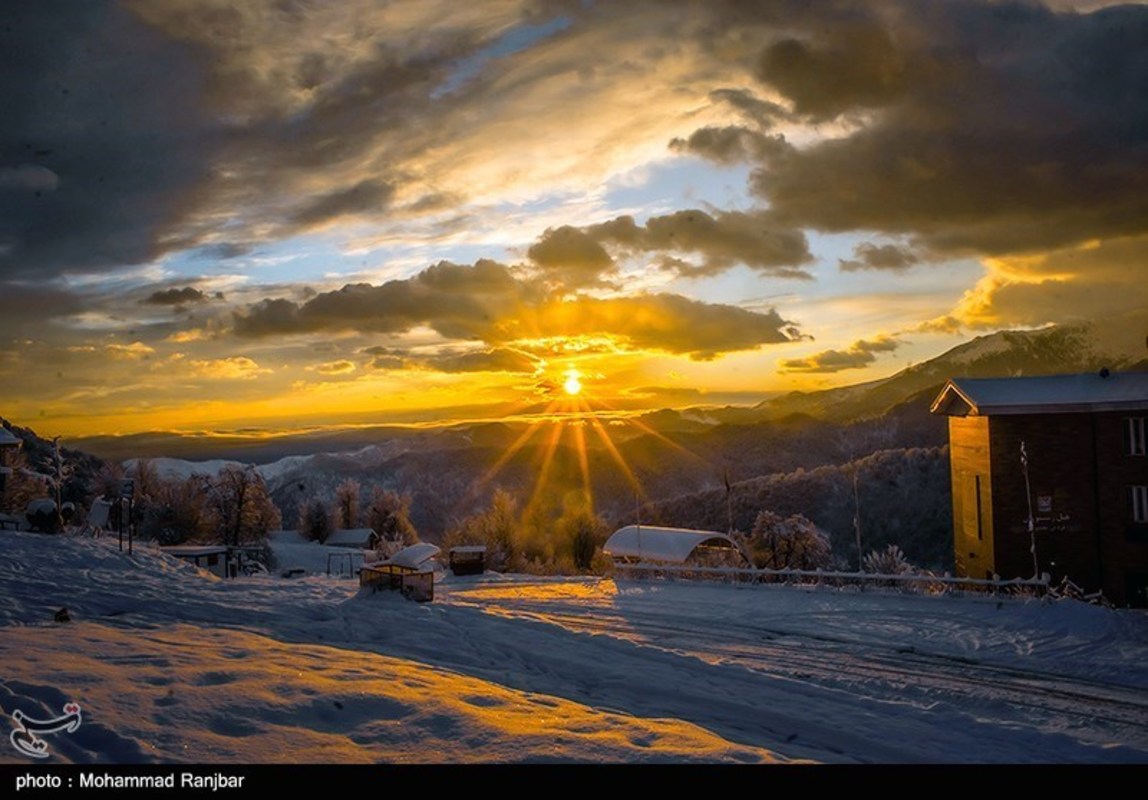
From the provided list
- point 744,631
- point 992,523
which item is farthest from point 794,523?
point 744,631

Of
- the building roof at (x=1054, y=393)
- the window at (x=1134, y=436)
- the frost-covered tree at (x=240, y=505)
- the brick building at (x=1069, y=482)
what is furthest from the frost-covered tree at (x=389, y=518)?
the window at (x=1134, y=436)

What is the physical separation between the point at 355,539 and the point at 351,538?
54 cm

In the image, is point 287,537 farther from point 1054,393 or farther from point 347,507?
point 1054,393

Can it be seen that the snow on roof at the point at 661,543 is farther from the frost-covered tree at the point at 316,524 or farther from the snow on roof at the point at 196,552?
the frost-covered tree at the point at 316,524

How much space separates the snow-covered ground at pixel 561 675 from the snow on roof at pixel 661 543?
8.49 m

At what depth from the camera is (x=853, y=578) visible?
28.6 meters

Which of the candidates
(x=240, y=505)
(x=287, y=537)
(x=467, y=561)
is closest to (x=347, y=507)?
(x=287, y=537)

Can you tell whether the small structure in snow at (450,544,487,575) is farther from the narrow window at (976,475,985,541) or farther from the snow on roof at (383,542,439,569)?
the narrow window at (976,475,985,541)

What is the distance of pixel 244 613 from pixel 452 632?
5.95 m

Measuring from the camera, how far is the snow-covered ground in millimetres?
9836

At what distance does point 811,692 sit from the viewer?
570 inches

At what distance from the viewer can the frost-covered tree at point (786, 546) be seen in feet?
169

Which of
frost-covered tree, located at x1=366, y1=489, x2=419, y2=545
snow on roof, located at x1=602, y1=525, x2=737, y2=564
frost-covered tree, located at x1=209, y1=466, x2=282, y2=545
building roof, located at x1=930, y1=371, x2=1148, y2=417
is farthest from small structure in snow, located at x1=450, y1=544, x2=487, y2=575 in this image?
frost-covered tree, located at x1=366, y1=489, x2=419, y2=545
